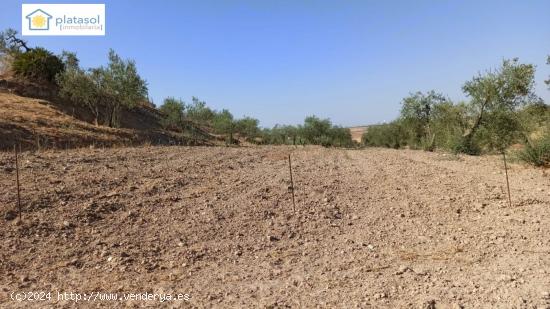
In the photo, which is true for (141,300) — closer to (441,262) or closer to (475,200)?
(441,262)

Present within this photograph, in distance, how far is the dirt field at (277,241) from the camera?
387 centimetres

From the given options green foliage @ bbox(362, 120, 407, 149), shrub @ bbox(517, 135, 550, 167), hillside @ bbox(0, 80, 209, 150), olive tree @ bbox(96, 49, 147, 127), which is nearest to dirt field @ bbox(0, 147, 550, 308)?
shrub @ bbox(517, 135, 550, 167)

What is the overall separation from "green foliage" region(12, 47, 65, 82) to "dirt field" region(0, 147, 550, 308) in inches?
957

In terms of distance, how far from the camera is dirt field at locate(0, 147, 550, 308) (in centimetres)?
387

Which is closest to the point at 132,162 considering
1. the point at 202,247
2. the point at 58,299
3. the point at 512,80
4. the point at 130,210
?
the point at 130,210

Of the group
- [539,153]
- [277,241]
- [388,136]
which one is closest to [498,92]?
[539,153]

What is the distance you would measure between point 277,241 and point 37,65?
3093 cm

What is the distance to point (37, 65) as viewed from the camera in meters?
29.8

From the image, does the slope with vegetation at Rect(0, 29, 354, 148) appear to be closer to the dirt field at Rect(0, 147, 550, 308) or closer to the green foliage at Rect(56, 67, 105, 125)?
the green foliage at Rect(56, 67, 105, 125)

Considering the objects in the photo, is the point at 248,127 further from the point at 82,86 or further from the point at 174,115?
the point at 82,86

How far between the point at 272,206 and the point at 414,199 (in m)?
2.68

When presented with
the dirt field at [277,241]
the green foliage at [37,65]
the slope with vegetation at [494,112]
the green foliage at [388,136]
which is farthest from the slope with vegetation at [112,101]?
the slope with vegetation at [494,112]

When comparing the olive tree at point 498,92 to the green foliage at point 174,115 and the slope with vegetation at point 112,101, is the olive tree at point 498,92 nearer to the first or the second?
the slope with vegetation at point 112,101

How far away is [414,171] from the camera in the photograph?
1112 cm
